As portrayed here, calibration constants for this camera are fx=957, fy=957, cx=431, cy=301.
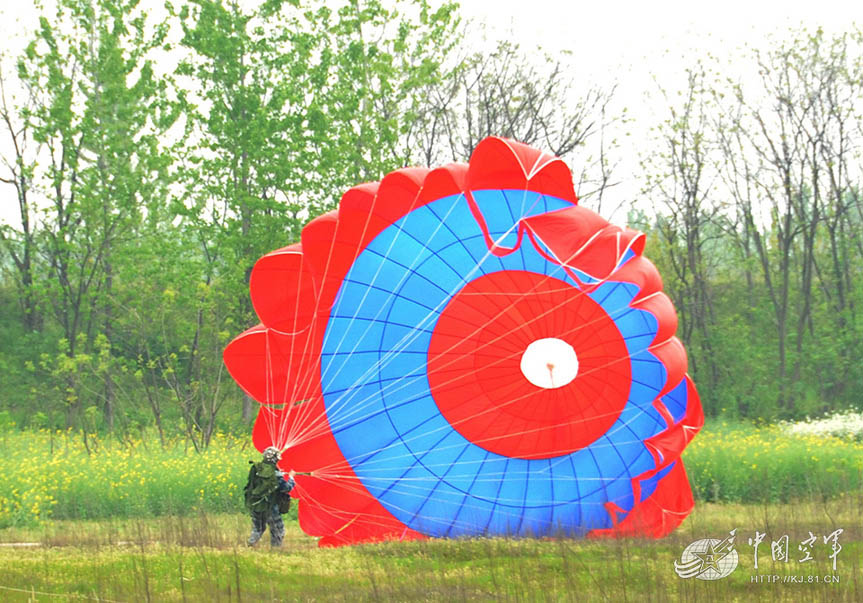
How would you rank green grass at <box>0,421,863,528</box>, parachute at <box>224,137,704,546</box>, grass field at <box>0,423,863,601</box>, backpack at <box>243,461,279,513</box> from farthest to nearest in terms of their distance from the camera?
green grass at <box>0,421,863,528</box> < parachute at <box>224,137,704,546</box> < backpack at <box>243,461,279,513</box> < grass field at <box>0,423,863,601</box>

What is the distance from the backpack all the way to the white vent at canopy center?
9.47 ft

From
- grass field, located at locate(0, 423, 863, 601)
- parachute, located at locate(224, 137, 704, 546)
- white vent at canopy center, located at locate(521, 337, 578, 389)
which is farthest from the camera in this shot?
white vent at canopy center, located at locate(521, 337, 578, 389)

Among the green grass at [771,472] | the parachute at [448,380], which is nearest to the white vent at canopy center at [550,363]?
the parachute at [448,380]

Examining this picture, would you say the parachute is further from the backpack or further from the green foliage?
the green foliage

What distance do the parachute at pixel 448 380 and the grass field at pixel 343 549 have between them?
0.79 metres

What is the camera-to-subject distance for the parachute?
32.6ft

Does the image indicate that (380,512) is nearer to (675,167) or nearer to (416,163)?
(416,163)

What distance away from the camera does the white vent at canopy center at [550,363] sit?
396 inches

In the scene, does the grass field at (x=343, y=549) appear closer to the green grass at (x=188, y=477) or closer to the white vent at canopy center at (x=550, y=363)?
the green grass at (x=188, y=477)

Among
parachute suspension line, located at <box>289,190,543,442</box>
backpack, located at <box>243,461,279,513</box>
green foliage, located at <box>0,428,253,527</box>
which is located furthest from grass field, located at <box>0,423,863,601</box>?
parachute suspension line, located at <box>289,190,543,442</box>

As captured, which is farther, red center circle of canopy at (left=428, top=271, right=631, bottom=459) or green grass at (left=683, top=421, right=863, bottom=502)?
green grass at (left=683, top=421, right=863, bottom=502)

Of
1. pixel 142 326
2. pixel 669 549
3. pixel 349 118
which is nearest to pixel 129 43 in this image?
pixel 349 118

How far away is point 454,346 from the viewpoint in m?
10.3

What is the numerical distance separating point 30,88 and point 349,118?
9441 millimetres
